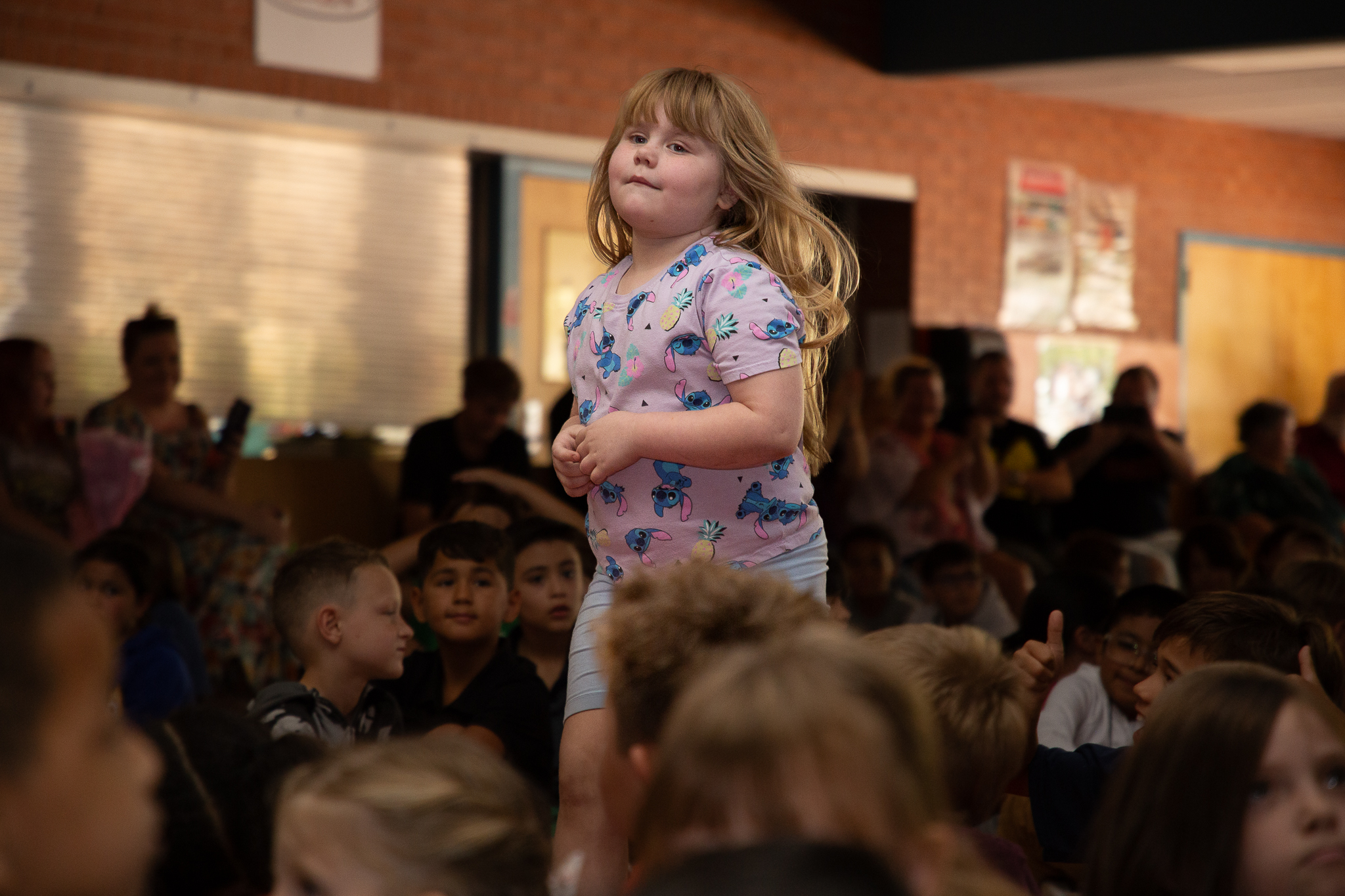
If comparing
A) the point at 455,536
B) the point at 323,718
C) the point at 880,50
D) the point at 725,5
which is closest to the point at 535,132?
the point at 725,5

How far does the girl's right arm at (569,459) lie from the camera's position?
2.02 m

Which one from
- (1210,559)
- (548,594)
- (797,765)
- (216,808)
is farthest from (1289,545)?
(797,765)

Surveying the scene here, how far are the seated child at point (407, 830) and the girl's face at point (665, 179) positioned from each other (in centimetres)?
94

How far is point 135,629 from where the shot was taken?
13.6ft

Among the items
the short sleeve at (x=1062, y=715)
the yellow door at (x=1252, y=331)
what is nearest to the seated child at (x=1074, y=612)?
the short sleeve at (x=1062, y=715)

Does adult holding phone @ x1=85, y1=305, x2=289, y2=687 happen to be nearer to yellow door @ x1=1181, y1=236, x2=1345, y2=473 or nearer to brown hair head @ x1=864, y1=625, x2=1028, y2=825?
brown hair head @ x1=864, y1=625, x2=1028, y2=825

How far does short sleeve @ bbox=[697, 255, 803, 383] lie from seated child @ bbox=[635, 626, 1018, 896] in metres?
0.90

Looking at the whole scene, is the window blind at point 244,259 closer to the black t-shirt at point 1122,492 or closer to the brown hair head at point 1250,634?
the black t-shirt at point 1122,492

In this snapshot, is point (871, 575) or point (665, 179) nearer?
point (665, 179)

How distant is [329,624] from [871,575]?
7.84 feet

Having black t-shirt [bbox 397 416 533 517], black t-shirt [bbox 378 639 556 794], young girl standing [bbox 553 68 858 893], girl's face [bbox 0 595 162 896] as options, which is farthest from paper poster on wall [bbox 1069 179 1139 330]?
girl's face [bbox 0 595 162 896]

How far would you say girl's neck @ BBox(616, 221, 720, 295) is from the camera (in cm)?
215

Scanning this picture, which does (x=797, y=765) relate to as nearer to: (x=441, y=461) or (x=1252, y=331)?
(x=441, y=461)

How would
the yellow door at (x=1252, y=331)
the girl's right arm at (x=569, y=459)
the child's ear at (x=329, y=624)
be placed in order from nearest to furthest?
the girl's right arm at (x=569, y=459) < the child's ear at (x=329, y=624) < the yellow door at (x=1252, y=331)
